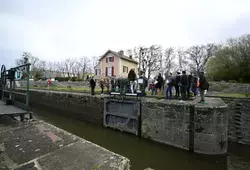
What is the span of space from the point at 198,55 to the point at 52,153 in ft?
156

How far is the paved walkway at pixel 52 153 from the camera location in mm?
1810

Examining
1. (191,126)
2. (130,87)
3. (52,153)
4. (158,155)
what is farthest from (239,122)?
(52,153)

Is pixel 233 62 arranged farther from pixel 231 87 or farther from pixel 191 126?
pixel 191 126

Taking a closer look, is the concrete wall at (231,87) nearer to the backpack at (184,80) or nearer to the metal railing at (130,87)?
the backpack at (184,80)

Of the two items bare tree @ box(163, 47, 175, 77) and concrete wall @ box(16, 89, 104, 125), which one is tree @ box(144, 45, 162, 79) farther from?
concrete wall @ box(16, 89, 104, 125)

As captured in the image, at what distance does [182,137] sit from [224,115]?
6.53 feet

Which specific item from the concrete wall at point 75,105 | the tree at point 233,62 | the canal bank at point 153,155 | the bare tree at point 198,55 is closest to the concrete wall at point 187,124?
the canal bank at point 153,155

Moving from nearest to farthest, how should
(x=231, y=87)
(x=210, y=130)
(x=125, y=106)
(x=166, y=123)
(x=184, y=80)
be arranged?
(x=210, y=130)
(x=166, y=123)
(x=184, y=80)
(x=125, y=106)
(x=231, y=87)

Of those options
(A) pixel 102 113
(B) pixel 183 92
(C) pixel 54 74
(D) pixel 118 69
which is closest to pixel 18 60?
(C) pixel 54 74

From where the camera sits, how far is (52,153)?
83.0 inches

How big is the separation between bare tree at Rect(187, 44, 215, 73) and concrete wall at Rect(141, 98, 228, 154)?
39516 mm

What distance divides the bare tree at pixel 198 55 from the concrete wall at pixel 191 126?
3952cm

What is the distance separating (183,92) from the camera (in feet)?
27.8

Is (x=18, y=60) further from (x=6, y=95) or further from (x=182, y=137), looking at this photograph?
(x=182, y=137)
